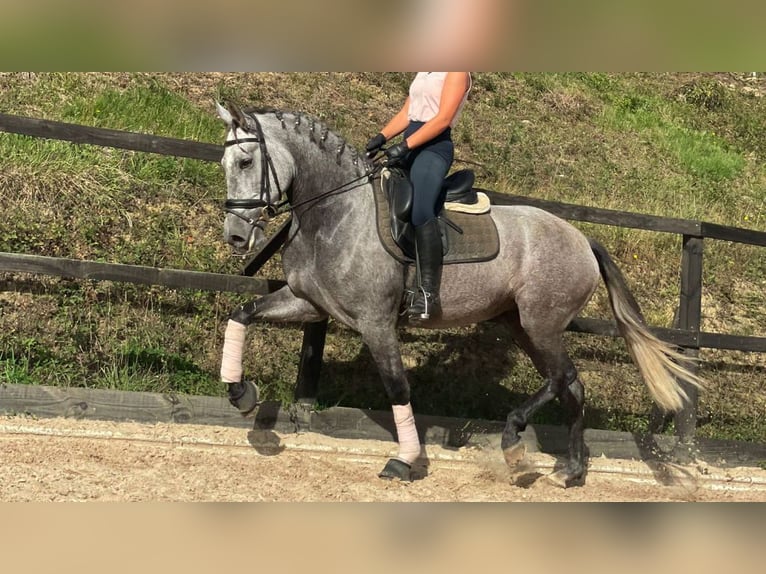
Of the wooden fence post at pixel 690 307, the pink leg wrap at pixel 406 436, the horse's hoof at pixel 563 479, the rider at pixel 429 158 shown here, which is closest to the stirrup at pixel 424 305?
the rider at pixel 429 158

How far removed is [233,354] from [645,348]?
3301 mm

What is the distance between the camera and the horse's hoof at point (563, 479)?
5.80 meters

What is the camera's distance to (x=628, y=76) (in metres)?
13.6

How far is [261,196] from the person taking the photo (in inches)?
196

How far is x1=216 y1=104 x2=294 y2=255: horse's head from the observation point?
4898mm

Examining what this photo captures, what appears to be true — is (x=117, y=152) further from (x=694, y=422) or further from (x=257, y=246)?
(x=694, y=422)

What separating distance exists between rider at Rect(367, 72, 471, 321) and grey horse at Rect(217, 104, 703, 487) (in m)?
0.22

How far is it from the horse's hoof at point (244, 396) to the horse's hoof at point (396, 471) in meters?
1.07

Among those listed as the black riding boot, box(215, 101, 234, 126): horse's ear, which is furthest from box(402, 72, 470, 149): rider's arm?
box(215, 101, 234, 126): horse's ear

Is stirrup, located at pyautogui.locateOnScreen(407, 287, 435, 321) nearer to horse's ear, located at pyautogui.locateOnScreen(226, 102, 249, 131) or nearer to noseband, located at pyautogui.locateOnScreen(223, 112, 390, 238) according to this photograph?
noseband, located at pyautogui.locateOnScreen(223, 112, 390, 238)

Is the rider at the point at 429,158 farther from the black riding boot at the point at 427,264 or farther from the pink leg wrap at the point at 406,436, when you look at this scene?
the pink leg wrap at the point at 406,436
